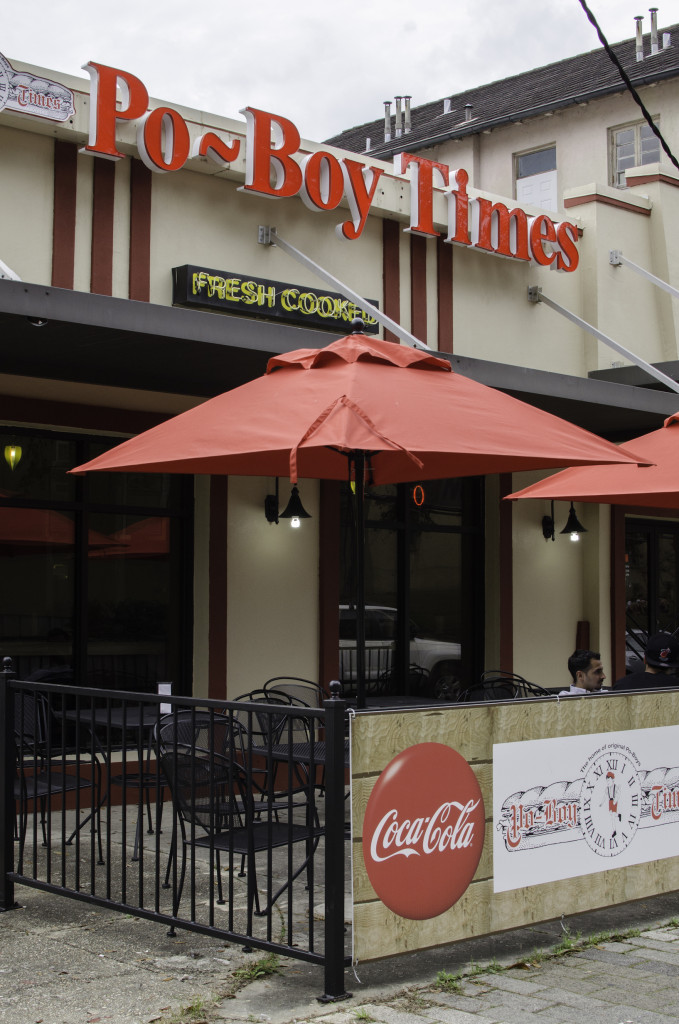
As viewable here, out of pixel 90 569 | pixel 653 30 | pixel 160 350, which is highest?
pixel 653 30

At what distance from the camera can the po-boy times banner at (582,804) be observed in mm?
5004

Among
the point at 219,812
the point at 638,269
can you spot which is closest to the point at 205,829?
the point at 219,812

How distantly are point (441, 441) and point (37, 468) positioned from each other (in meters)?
4.45

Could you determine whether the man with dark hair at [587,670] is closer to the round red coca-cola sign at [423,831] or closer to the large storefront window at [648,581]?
the round red coca-cola sign at [423,831]

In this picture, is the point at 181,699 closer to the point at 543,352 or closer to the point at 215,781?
the point at 215,781

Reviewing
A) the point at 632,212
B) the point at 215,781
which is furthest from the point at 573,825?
the point at 632,212

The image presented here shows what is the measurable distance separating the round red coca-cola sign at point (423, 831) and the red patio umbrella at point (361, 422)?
1.16 meters

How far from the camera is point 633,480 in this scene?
24.6 feet

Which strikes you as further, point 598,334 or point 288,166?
point 598,334

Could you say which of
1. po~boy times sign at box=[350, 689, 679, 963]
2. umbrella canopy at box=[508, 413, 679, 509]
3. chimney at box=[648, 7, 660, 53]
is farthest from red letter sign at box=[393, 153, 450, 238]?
chimney at box=[648, 7, 660, 53]

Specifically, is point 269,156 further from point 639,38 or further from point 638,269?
point 639,38

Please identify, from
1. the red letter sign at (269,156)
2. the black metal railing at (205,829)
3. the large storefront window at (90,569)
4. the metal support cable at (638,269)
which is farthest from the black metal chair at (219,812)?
the metal support cable at (638,269)

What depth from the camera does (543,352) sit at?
488 inches

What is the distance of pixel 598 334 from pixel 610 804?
24.3ft
